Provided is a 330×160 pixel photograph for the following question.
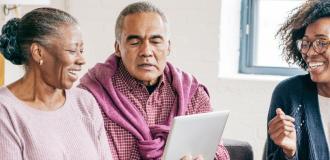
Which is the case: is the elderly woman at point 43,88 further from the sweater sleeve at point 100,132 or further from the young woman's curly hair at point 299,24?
the young woman's curly hair at point 299,24

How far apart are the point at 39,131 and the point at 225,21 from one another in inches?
52.9

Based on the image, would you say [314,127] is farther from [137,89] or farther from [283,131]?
[137,89]

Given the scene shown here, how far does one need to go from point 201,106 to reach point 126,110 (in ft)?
0.87

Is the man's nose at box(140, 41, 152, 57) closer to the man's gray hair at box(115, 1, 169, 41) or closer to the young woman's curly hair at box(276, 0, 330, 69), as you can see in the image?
the man's gray hair at box(115, 1, 169, 41)

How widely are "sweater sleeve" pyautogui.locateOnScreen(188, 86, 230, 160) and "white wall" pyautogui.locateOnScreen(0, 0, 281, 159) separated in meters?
0.64

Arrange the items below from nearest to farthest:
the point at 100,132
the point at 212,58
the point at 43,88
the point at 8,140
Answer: the point at 8,140 < the point at 43,88 < the point at 100,132 < the point at 212,58

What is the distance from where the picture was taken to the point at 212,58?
95.5 inches

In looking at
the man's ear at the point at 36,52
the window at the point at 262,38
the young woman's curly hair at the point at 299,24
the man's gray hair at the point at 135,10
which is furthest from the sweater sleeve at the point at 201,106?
the window at the point at 262,38

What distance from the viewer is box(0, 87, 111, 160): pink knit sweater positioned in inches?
51.4

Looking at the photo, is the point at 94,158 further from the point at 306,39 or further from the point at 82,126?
the point at 306,39

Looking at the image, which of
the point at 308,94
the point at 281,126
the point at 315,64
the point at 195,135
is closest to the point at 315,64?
the point at 315,64

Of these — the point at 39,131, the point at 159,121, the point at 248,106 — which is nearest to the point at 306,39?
the point at 159,121

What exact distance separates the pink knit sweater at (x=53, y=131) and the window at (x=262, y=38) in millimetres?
1246

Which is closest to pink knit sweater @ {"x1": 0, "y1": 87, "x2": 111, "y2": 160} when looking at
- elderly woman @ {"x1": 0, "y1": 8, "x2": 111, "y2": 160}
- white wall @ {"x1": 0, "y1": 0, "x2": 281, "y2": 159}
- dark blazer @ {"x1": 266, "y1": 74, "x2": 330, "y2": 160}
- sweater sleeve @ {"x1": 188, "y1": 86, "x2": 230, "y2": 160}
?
elderly woman @ {"x1": 0, "y1": 8, "x2": 111, "y2": 160}
